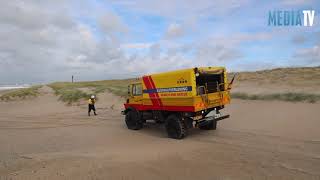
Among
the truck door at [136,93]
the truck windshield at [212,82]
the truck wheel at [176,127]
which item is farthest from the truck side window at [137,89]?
the truck windshield at [212,82]

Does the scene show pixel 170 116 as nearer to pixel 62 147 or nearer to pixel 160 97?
pixel 160 97

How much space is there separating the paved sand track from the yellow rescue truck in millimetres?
743

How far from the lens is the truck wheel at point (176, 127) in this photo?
15.6 m

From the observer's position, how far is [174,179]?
30.5 ft

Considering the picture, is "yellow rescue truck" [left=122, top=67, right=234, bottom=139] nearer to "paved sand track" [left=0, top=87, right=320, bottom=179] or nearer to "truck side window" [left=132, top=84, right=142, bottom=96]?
"truck side window" [left=132, top=84, right=142, bottom=96]

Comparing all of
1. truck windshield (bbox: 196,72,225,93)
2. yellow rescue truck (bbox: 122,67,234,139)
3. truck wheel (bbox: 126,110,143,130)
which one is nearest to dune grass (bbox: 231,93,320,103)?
yellow rescue truck (bbox: 122,67,234,139)

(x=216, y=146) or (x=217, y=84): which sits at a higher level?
(x=217, y=84)

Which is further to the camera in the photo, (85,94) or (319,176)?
(85,94)

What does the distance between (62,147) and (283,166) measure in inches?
352

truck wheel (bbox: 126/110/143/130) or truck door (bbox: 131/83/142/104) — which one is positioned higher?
truck door (bbox: 131/83/142/104)

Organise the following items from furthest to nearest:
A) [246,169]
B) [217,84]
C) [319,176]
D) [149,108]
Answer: [149,108] → [217,84] → [246,169] → [319,176]

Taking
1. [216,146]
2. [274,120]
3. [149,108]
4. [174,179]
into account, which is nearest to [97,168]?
[174,179]

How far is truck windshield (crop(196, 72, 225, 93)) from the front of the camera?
1582cm

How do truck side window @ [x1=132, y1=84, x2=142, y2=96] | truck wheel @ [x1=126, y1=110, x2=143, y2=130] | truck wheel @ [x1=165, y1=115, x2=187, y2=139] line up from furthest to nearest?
1. truck wheel @ [x1=126, y1=110, x2=143, y2=130]
2. truck side window @ [x1=132, y1=84, x2=142, y2=96]
3. truck wheel @ [x1=165, y1=115, x2=187, y2=139]
